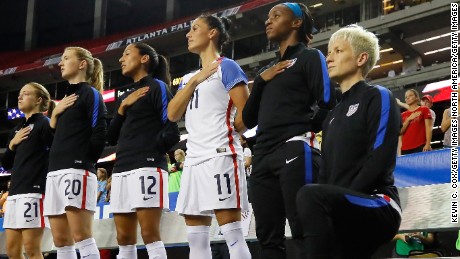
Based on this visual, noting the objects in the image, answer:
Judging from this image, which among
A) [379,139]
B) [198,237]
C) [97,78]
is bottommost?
[198,237]

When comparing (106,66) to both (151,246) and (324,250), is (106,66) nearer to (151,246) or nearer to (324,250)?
(151,246)

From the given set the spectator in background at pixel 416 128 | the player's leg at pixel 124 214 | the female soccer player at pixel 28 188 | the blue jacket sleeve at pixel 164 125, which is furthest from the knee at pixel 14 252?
the spectator in background at pixel 416 128

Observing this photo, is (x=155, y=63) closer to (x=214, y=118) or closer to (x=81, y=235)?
(x=214, y=118)

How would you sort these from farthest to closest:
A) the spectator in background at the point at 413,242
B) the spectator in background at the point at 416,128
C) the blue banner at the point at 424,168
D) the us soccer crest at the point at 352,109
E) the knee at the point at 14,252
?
the spectator in background at the point at 416,128 < the spectator in background at the point at 413,242 < the blue banner at the point at 424,168 < the knee at the point at 14,252 < the us soccer crest at the point at 352,109

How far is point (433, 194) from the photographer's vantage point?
198 inches

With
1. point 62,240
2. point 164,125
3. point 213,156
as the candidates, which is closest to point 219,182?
point 213,156

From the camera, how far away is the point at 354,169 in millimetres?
2676

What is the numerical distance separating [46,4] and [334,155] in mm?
33699

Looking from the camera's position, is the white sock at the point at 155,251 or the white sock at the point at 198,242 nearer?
the white sock at the point at 198,242

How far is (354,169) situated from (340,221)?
373mm

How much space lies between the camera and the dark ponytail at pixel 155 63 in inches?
184

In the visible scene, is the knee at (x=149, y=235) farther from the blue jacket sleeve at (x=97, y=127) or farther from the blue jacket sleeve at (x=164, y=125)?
Answer: the blue jacket sleeve at (x=97, y=127)

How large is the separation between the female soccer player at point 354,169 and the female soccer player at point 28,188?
3039 millimetres

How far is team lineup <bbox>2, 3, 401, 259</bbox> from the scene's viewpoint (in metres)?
2.56
